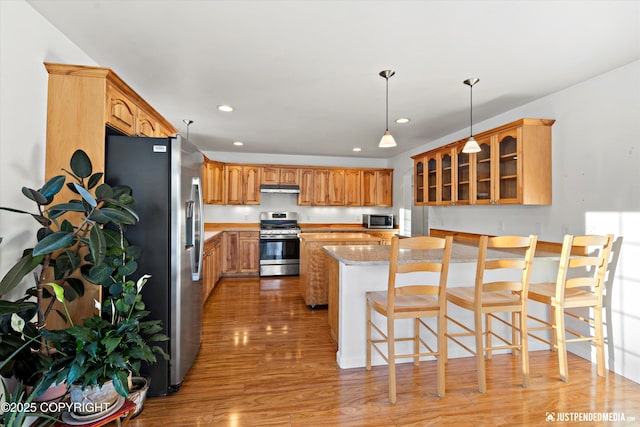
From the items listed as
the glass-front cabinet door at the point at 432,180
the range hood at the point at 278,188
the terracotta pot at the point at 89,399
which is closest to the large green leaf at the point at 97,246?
the terracotta pot at the point at 89,399

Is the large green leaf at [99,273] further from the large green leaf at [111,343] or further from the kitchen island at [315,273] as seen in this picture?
the kitchen island at [315,273]

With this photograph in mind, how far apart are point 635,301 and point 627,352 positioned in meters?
0.41

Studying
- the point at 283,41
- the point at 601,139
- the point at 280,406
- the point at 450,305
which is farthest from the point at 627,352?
the point at 283,41

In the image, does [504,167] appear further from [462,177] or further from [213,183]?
[213,183]

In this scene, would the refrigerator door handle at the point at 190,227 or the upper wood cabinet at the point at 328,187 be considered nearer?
the refrigerator door handle at the point at 190,227

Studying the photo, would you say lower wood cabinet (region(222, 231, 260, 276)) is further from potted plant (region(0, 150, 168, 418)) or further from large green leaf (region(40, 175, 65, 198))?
large green leaf (region(40, 175, 65, 198))

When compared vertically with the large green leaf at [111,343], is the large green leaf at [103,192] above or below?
above

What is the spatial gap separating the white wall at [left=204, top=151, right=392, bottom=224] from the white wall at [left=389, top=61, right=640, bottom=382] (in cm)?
359

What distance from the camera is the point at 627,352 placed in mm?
2326

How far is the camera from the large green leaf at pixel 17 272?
126cm

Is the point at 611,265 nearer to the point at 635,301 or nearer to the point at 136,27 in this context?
the point at 635,301

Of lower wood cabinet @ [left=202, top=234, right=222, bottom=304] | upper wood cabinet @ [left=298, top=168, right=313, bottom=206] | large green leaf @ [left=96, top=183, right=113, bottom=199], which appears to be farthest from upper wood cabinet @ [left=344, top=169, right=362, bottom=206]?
large green leaf @ [left=96, top=183, right=113, bottom=199]

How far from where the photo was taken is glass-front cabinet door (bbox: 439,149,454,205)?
389 centimetres

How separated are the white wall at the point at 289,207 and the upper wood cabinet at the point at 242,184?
10.7 inches
